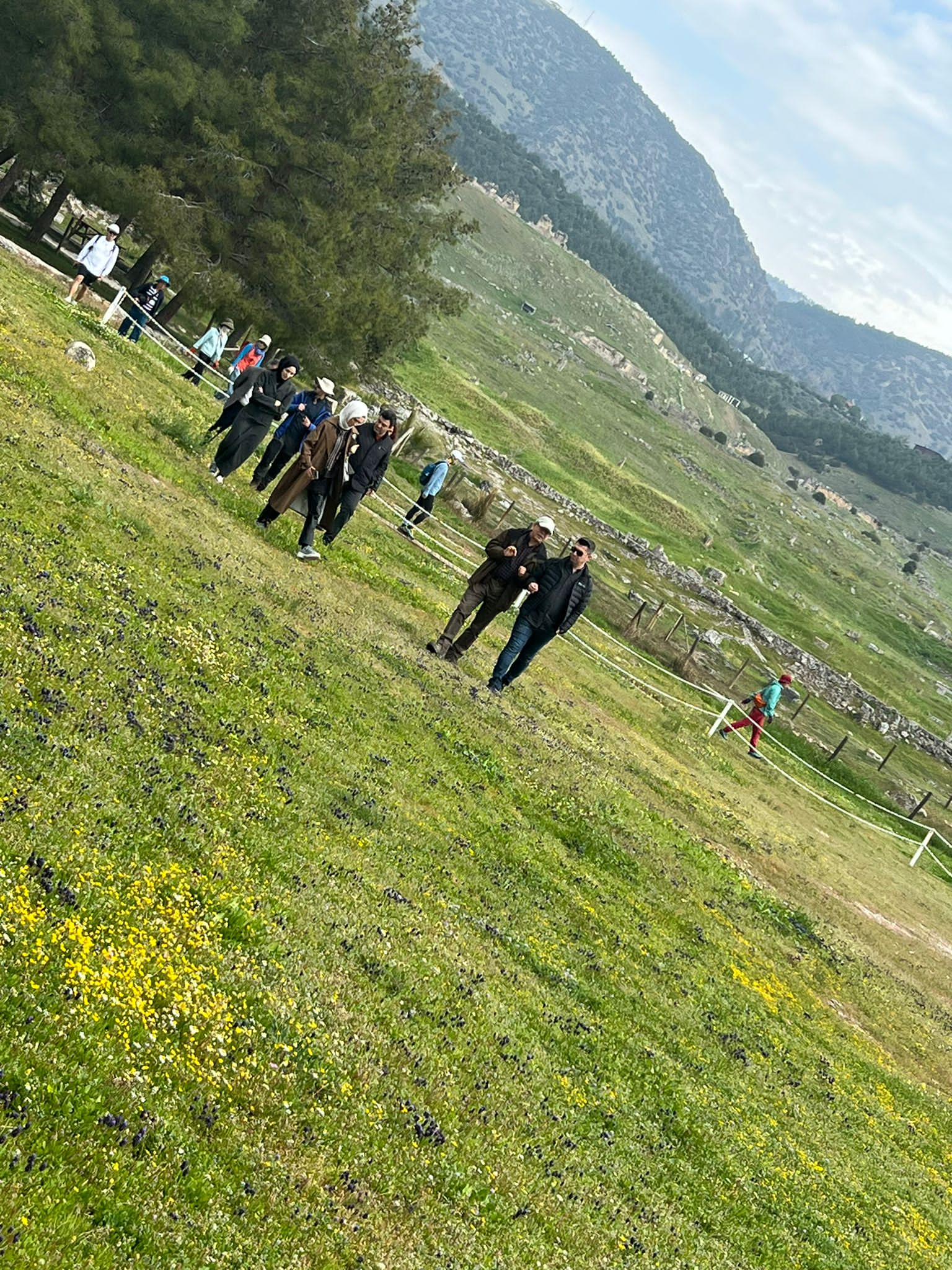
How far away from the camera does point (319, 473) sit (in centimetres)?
2075

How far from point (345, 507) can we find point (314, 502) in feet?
3.83

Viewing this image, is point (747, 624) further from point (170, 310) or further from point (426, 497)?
point (170, 310)

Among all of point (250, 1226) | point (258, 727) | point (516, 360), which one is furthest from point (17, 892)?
point (516, 360)

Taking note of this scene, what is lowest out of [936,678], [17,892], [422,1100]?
[422,1100]

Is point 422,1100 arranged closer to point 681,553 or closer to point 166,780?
point 166,780

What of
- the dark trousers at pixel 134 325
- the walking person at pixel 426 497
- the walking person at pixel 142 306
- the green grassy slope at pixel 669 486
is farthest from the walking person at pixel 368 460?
the green grassy slope at pixel 669 486

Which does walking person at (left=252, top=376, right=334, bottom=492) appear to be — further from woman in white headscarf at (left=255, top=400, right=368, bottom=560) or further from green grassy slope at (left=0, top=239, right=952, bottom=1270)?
woman in white headscarf at (left=255, top=400, right=368, bottom=560)

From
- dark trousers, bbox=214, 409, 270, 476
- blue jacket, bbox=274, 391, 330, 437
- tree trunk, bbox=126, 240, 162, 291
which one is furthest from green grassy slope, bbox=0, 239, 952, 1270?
tree trunk, bbox=126, 240, 162, 291

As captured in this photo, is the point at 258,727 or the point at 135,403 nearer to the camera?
the point at 258,727

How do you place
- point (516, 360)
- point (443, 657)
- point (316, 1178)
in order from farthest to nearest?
point (516, 360) → point (443, 657) → point (316, 1178)

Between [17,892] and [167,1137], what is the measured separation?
1.83 metres

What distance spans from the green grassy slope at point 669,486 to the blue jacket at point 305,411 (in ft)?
193

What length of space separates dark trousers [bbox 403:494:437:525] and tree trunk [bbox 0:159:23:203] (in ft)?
68.4

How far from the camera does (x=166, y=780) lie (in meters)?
8.91
